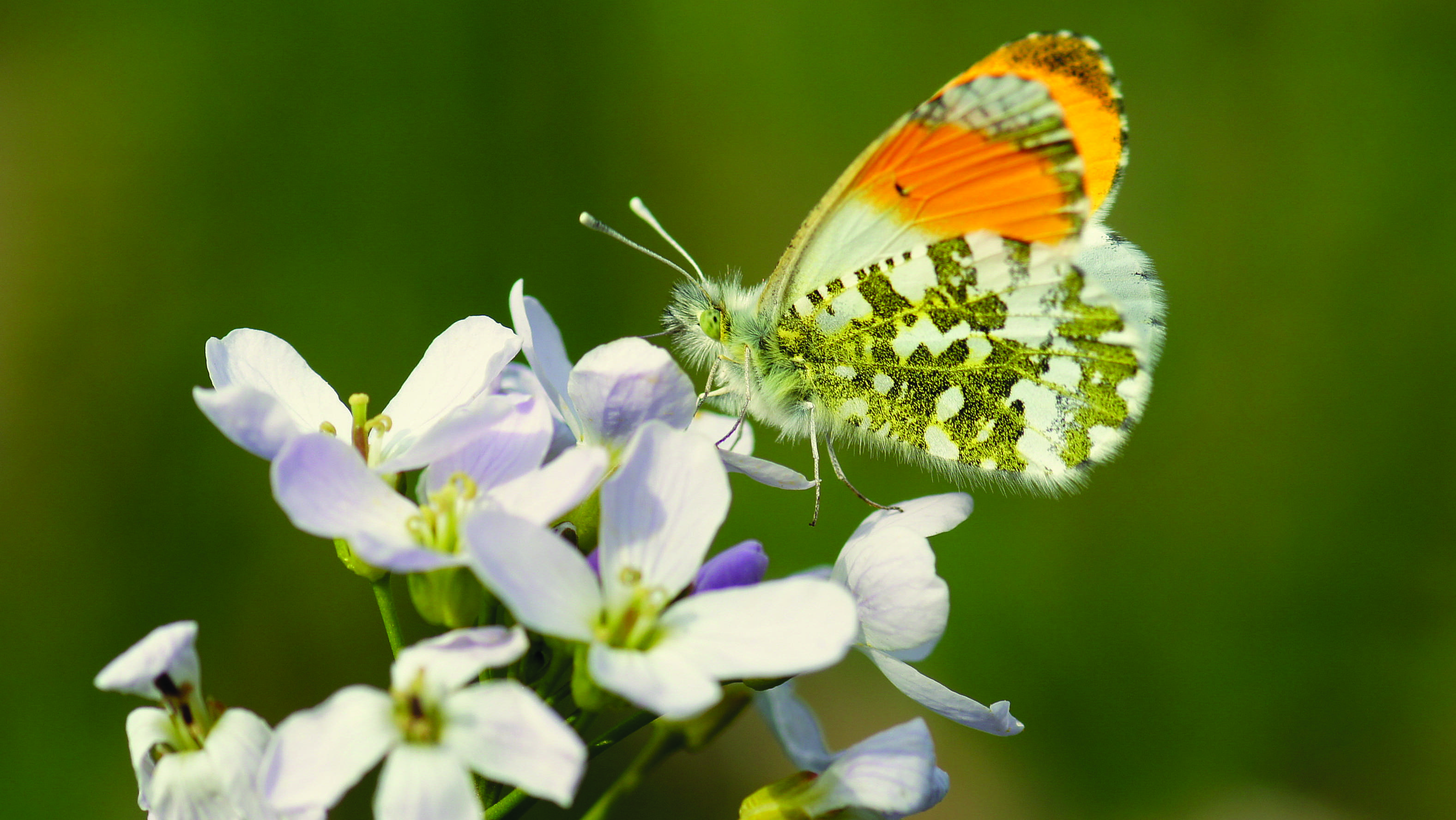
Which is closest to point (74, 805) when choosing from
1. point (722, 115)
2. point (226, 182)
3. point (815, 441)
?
point (226, 182)

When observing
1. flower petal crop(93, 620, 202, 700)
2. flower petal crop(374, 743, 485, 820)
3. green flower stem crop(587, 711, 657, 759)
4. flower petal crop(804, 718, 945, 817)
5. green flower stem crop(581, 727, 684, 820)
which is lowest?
green flower stem crop(581, 727, 684, 820)

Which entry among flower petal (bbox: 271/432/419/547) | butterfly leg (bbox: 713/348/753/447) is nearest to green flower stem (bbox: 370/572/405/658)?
flower petal (bbox: 271/432/419/547)

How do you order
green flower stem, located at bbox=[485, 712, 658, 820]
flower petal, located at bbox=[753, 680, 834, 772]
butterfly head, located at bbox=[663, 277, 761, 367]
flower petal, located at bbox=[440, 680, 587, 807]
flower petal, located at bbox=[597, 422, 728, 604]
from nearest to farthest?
flower petal, located at bbox=[440, 680, 587, 807]
flower petal, located at bbox=[597, 422, 728, 604]
green flower stem, located at bbox=[485, 712, 658, 820]
flower petal, located at bbox=[753, 680, 834, 772]
butterfly head, located at bbox=[663, 277, 761, 367]

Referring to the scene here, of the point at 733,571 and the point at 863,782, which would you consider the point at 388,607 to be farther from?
the point at 863,782

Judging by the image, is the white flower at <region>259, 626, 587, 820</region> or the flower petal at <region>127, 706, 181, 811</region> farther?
the flower petal at <region>127, 706, 181, 811</region>

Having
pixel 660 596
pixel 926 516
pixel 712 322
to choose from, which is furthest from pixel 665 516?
pixel 712 322

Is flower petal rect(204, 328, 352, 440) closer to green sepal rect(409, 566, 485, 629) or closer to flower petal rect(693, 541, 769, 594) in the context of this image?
green sepal rect(409, 566, 485, 629)
